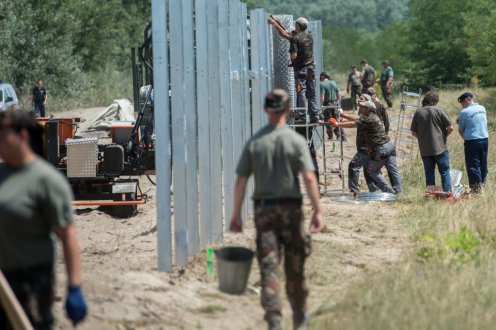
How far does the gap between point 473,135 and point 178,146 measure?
708 cm

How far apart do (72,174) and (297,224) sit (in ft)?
23.3

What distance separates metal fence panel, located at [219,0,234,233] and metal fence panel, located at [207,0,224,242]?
180 mm

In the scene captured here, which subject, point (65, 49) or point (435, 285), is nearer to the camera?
point (435, 285)

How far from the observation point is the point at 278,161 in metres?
7.35

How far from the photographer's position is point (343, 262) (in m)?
10.6

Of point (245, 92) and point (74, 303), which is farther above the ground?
point (245, 92)

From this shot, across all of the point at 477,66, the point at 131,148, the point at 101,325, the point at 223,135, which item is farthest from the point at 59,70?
the point at 101,325

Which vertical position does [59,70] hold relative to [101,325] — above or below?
above

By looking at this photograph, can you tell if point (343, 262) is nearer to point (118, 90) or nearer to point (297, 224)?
point (297, 224)

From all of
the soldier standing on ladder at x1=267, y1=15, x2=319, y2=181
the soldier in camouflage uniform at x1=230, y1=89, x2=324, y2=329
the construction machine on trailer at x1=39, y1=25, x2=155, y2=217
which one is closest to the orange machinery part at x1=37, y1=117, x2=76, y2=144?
the construction machine on trailer at x1=39, y1=25, x2=155, y2=217

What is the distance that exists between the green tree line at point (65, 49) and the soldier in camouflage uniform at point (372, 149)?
100ft

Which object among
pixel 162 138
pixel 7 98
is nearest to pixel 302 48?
pixel 162 138

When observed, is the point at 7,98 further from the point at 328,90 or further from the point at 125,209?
the point at 125,209

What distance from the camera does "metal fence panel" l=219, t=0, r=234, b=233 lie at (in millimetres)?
11376
